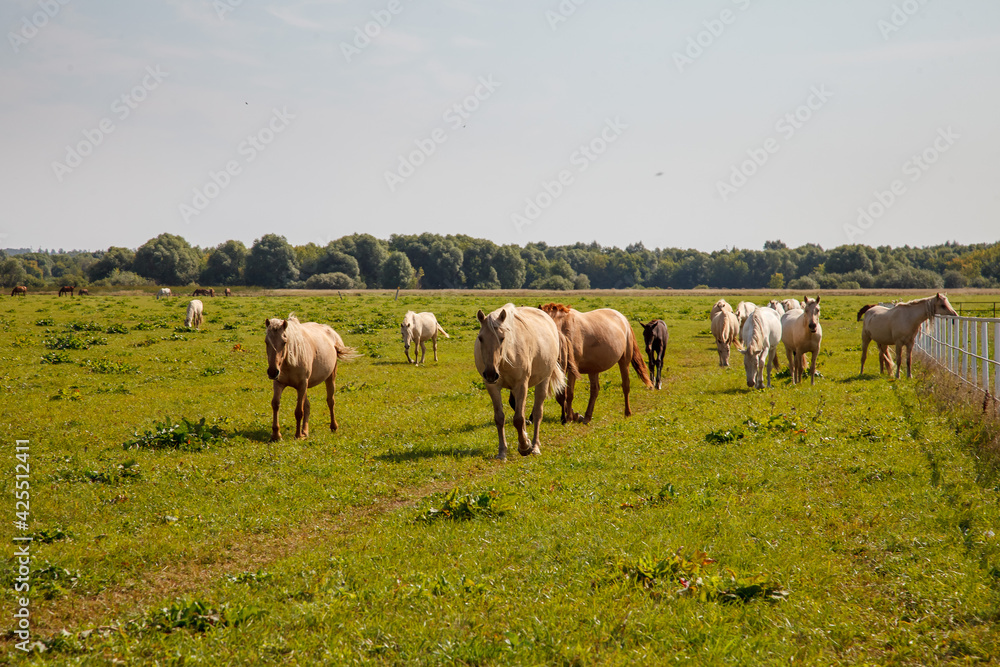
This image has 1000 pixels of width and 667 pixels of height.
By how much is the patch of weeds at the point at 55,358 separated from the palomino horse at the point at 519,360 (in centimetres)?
1688

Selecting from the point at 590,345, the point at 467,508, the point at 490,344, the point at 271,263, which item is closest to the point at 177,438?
the point at 490,344

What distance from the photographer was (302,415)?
12.8 m

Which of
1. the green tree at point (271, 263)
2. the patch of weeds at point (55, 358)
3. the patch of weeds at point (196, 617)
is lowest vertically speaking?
the patch of weeds at point (196, 617)

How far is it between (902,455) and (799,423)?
258 centimetres

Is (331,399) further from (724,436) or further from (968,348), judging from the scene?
(968,348)

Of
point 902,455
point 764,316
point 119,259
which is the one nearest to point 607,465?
point 902,455

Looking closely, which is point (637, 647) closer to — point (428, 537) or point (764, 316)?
point (428, 537)

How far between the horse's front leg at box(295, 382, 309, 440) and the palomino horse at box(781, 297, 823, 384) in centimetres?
1331

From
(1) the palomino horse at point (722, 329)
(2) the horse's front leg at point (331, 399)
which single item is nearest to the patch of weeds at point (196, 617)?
(2) the horse's front leg at point (331, 399)

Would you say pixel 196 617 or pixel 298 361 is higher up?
pixel 298 361

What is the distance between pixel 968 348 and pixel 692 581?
13608 mm

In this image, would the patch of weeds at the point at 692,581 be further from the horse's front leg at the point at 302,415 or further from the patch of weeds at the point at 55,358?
the patch of weeds at the point at 55,358

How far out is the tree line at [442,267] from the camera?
100812mm

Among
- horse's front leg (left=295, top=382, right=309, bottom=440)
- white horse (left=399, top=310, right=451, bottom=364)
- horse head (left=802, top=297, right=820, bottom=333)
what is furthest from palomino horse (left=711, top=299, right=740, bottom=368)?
horse's front leg (left=295, top=382, right=309, bottom=440)
